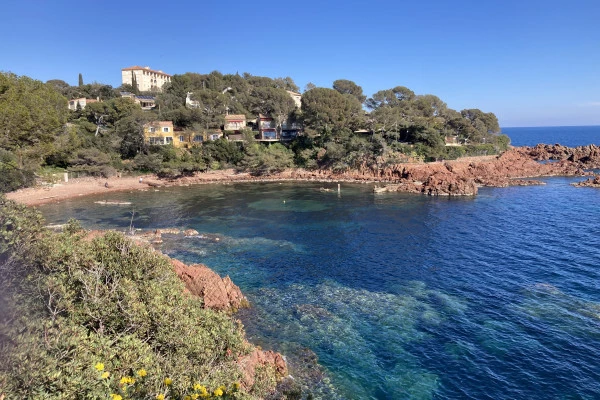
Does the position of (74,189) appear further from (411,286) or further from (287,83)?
(287,83)

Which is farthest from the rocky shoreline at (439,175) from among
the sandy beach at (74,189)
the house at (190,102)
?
the house at (190,102)

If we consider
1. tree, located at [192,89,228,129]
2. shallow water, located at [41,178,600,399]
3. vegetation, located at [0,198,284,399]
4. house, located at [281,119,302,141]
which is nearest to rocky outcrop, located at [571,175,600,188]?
shallow water, located at [41,178,600,399]

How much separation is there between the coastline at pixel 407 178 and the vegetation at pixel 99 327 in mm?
51830

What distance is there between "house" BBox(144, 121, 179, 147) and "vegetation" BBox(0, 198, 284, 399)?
7002 cm

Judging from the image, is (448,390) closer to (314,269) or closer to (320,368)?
(320,368)

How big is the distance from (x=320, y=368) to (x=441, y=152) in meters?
79.6

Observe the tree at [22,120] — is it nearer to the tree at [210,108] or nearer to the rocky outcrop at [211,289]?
the rocky outcrop at [211,289]

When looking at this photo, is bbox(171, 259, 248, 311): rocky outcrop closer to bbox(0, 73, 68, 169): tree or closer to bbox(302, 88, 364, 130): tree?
bbox(0, 73, 68, 169): tree

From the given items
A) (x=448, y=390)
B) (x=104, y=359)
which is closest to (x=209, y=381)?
(x=104, y=359)

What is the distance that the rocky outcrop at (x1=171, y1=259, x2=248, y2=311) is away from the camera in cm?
2422

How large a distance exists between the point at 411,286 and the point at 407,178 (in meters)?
52.2

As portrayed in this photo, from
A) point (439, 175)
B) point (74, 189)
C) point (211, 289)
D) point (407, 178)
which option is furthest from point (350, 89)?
point (211, 289)

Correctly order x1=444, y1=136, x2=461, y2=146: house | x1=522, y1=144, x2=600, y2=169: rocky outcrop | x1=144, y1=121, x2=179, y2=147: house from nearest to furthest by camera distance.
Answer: x1=144, y1=121, x2=179, y2=147: house
x1=522, y1=144, x2=600, y2=169: rocky outcrop
x1=444, y1=136, x2=461, y2=146: house

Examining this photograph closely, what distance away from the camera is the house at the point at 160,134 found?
8200 cm
